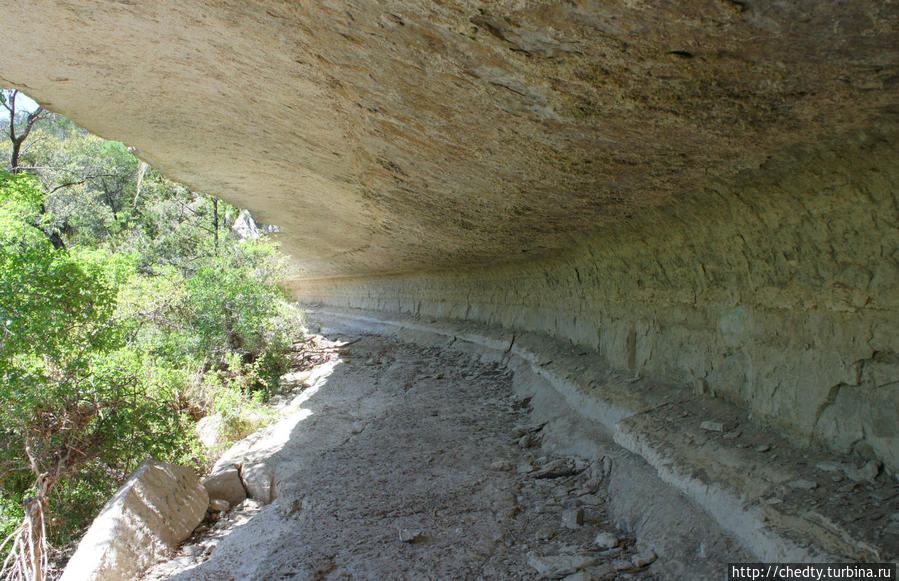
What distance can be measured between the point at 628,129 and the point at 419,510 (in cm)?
298

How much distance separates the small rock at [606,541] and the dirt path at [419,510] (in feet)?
0.04

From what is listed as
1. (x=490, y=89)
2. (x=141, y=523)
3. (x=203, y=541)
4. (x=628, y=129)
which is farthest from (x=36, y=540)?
(x=628, y=129)

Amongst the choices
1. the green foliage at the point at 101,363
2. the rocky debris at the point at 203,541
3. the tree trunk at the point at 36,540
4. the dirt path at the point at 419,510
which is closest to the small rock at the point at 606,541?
the dirt path at the point at 419,510

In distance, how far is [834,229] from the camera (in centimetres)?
271

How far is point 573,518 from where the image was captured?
11.4ft

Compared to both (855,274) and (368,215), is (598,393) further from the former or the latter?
(368,215)

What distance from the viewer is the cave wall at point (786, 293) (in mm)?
2480

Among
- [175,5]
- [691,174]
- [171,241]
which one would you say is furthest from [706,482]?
[171,241]

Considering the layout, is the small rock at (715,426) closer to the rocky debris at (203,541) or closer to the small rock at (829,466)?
the small rock at (829,466)

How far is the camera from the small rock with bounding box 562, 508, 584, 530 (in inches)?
134

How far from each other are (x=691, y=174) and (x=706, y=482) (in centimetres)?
188

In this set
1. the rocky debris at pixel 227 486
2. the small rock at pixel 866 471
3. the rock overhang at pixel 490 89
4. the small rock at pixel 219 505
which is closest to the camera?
the rock overhang at pixel 490 89

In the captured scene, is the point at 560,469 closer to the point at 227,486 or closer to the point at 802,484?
the point at 802,484

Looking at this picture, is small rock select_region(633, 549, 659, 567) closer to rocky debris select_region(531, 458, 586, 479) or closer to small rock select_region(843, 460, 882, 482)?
small rock select_region(843, 460, 882, 482)
